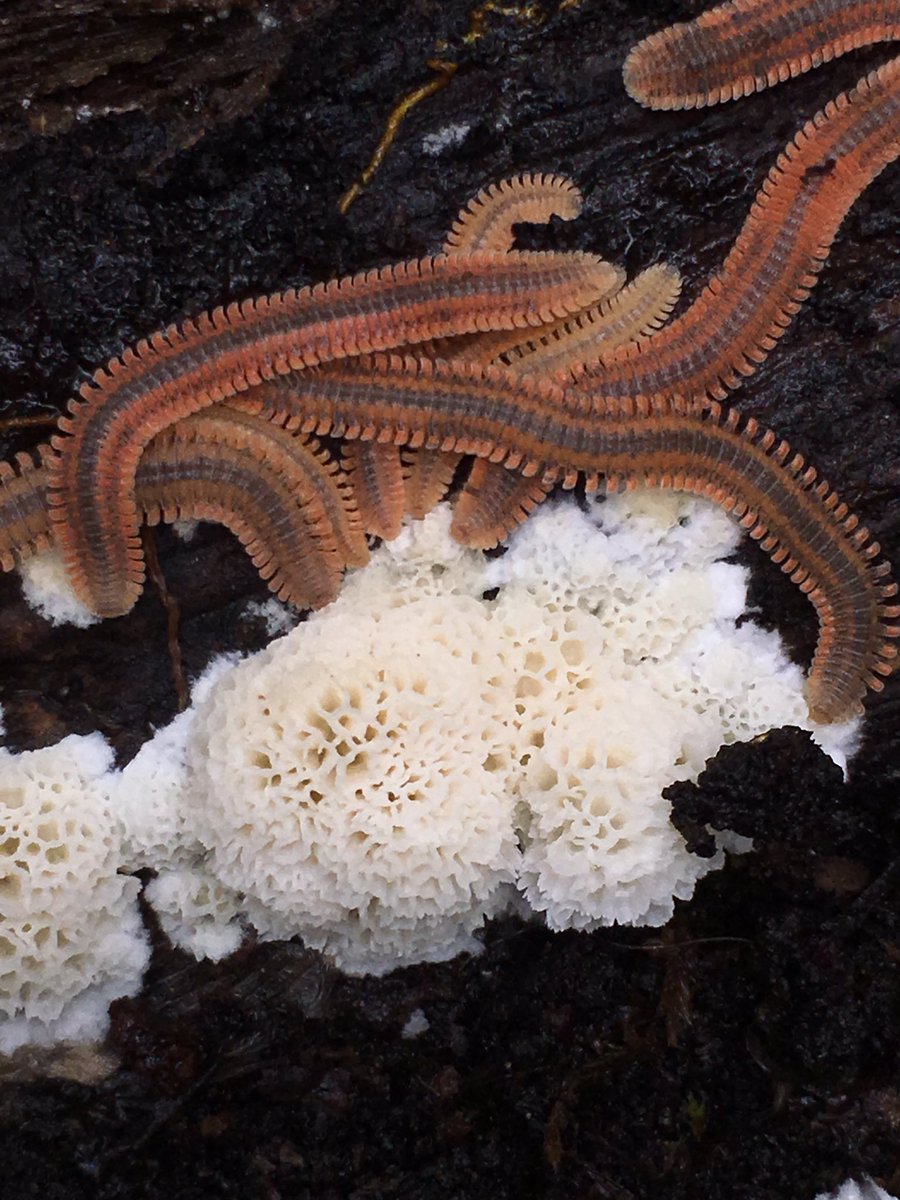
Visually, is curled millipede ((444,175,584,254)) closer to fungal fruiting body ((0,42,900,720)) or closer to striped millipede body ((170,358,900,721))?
fungal fruiting body ((0,42,900,720))

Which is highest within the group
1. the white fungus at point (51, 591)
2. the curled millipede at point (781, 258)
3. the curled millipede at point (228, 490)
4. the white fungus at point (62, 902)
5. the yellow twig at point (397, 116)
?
the yellow twig at point (397, 116)

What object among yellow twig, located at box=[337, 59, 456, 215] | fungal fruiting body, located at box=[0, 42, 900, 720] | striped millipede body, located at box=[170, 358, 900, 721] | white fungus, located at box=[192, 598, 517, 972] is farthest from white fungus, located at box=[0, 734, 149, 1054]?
yellow twig, located at box=[337, 59, 456, 215]

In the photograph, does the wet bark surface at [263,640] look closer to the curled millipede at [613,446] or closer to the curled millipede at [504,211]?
the curled millipede at [504,211]

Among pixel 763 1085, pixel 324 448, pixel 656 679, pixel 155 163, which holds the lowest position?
pixel 763 1085

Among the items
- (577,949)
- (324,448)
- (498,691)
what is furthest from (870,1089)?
(324,448)

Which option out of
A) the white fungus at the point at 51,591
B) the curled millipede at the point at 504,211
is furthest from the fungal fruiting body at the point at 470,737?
the curled millipede at the point at 504,211

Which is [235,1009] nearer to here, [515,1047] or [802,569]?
[515,1047]

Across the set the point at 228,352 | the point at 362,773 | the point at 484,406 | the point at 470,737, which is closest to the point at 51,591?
the point at 228,352
